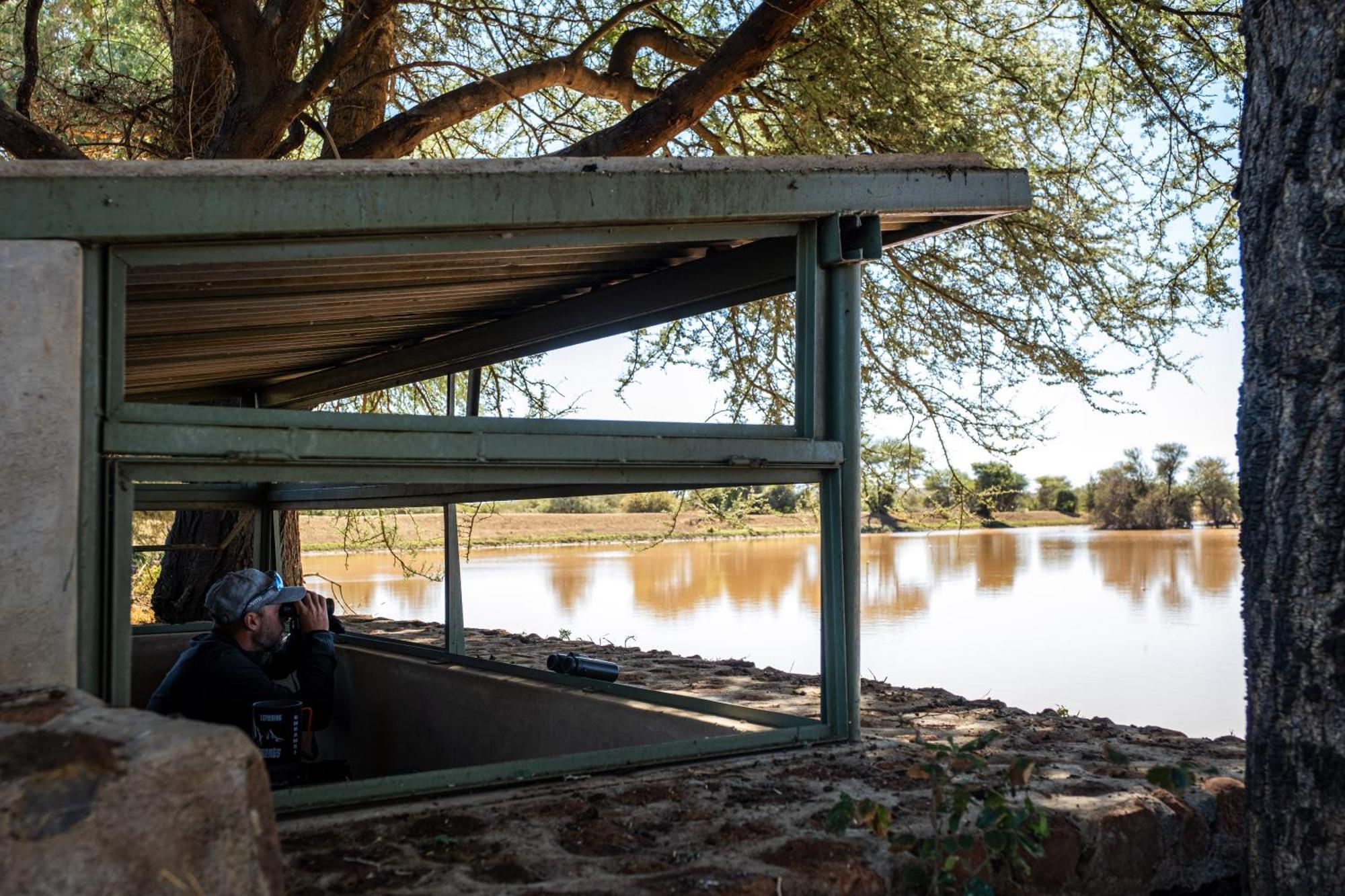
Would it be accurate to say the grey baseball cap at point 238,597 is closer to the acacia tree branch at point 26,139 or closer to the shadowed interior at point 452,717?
the shadowed interior at point 452,717

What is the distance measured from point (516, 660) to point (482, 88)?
12.7 ft

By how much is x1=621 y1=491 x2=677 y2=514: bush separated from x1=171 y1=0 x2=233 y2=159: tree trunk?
16.3 metres

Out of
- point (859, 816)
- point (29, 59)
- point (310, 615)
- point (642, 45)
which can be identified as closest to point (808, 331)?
point (859, 816)

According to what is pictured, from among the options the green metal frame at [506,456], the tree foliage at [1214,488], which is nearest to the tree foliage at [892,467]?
the green metal frame at [506,456]

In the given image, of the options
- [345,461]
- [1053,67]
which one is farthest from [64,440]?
[1053,67]

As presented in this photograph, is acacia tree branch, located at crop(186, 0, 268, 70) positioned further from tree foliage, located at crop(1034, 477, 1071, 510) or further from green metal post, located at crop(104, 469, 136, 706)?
tree foliage, located at crop(1034, 477, 1071, 510)

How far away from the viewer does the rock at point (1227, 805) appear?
3832mm

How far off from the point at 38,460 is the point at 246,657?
5.34ft

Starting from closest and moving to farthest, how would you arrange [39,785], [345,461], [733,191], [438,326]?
[39,785], [345,461], [733,191], [438,326]

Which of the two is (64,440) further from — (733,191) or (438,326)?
(438,326)

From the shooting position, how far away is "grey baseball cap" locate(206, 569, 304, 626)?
4.48m

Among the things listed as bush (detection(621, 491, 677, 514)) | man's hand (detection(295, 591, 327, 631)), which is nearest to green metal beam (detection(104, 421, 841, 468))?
man's hand (detection(295, 591, 327, 631))

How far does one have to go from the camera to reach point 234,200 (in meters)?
3.33

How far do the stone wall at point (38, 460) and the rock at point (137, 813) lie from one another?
35.7 inches
